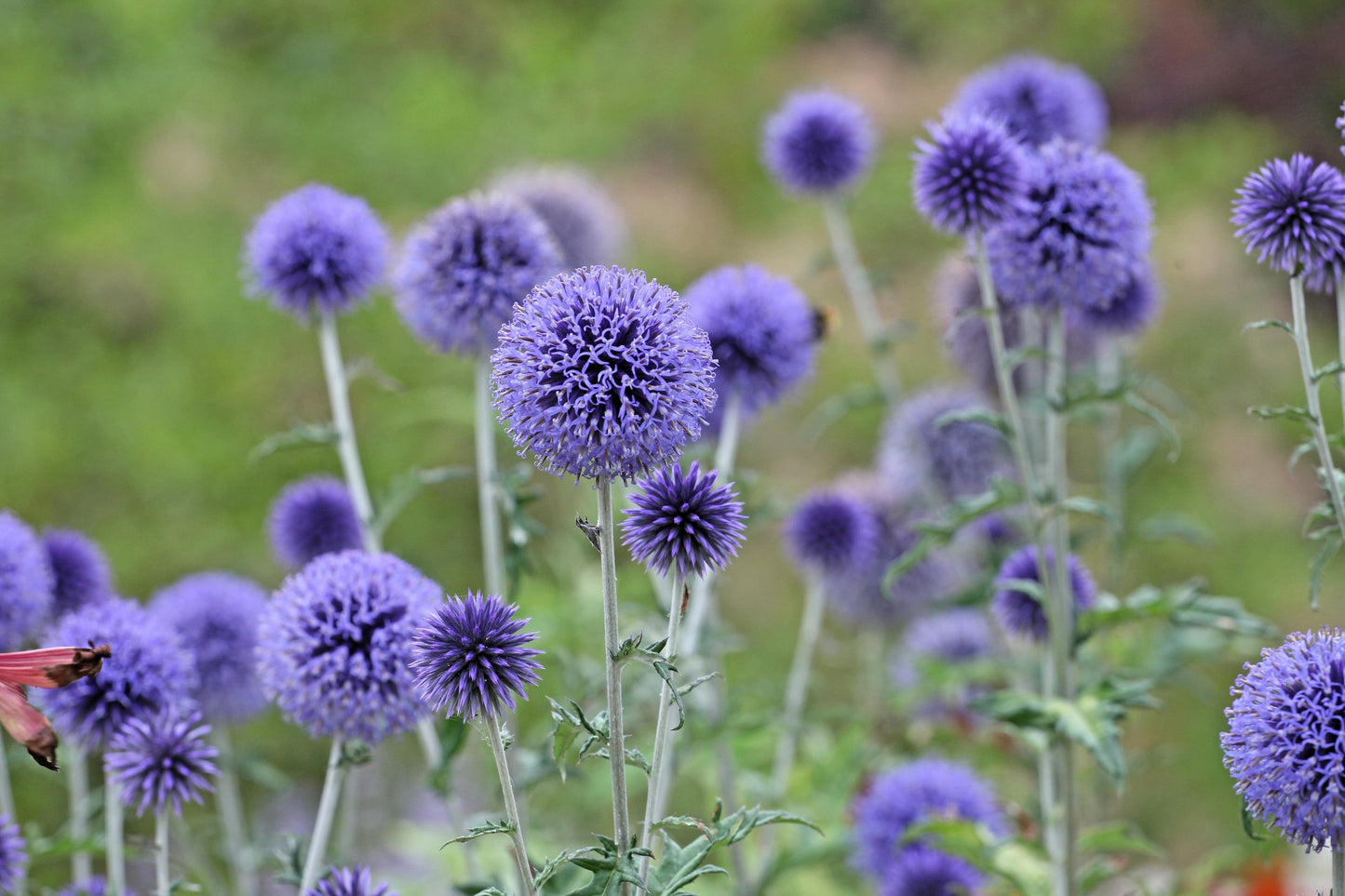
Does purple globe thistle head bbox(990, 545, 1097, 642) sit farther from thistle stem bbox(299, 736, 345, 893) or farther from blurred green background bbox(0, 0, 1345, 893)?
blurred green background bbox(0, 0, 1345, 893)

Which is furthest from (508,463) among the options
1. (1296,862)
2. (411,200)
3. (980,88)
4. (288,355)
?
(1296,862)

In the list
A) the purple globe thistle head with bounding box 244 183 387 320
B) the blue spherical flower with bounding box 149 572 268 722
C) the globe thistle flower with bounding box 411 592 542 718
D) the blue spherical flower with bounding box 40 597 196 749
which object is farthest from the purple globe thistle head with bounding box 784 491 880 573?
the globe thistle flower with bounding box 411 592 542 718

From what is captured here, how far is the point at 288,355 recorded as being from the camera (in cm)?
583

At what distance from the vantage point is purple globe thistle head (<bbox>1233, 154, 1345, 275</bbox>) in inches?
72.2

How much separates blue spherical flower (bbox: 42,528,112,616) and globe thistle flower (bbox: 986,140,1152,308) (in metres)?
2.25

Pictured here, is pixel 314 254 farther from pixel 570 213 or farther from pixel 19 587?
pixel 570 213

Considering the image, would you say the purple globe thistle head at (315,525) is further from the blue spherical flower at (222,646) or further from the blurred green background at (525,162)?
the blurred green background at (525,162)

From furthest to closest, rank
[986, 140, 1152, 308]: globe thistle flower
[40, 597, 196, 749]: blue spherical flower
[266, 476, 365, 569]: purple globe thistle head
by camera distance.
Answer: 1. [266, 476, 365, 569]: purple globe thistle head
2. [986, 140, 1152, 308]: globe thistle flower
3. [40, 597, 196, 749]: blue spherical flower

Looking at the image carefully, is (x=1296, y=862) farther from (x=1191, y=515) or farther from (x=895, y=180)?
(x=895, y=180)

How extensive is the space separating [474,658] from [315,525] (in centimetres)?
147

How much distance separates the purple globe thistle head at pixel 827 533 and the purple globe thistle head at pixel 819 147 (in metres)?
1.01

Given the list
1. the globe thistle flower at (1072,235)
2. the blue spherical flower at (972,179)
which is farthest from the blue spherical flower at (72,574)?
the globe thistle flower at (1072,235)

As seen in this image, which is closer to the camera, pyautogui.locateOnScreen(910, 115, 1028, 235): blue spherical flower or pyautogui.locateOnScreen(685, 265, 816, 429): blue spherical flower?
pyautogui.locateOnScreen(910, 115, 1028, 235): blue spherical flower

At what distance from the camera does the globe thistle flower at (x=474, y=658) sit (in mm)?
1536
